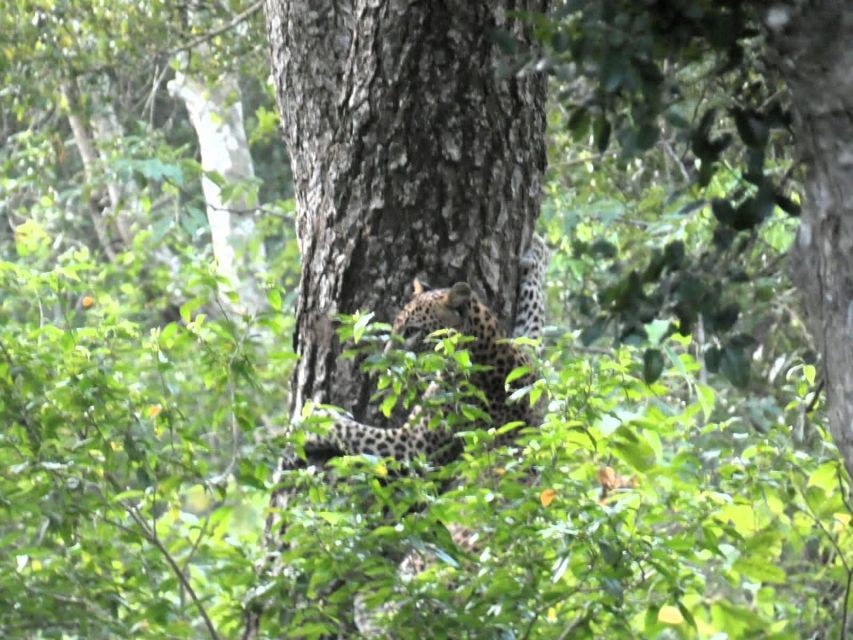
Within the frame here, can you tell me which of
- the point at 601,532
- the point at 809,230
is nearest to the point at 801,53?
the point at 809,230

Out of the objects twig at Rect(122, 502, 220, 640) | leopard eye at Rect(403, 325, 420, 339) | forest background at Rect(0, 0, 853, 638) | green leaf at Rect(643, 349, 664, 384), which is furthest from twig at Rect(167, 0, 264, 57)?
green leaf at Rect(643, 349, 664, 384)

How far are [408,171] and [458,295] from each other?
486 millimetres

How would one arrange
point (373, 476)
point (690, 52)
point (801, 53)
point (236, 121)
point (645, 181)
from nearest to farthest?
point (801, 53)
point (690, 52)
point (373, 476)
point (645, 181)
point (236, 121)

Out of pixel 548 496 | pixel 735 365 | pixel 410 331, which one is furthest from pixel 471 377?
pixel 735 365

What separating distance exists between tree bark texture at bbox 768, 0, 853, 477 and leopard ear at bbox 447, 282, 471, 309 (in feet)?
8.58

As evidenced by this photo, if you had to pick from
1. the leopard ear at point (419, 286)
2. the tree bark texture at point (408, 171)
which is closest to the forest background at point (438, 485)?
the tree bark texture at point (408, 171)

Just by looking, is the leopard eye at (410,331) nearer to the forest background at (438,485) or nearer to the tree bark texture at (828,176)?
the forest background at (438,485)

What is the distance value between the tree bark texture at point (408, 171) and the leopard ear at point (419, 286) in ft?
0.06

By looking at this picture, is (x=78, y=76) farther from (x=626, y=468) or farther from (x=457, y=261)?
(x=626, y=468)

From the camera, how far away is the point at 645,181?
33.6 ft

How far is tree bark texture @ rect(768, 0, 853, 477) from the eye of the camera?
2.63 m

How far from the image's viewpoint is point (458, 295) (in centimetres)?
532

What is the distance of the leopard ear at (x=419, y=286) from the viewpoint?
5.26 metres

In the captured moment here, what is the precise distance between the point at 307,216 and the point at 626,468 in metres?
1.47
